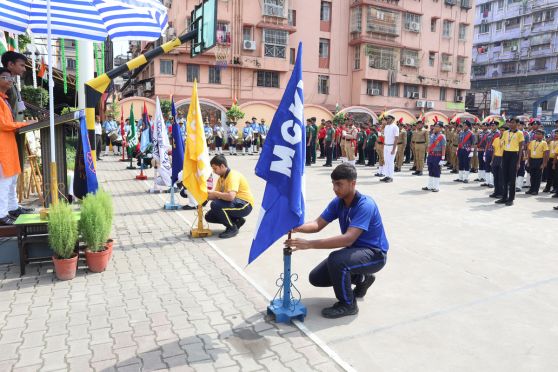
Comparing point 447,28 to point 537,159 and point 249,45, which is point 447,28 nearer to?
point 249,45

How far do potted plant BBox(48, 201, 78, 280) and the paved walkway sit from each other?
15cm

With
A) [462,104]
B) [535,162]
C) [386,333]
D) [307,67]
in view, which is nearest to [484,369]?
[386,333]

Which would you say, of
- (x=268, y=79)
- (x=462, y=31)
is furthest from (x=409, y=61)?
(x=268, y=79)

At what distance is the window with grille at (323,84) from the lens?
114ft

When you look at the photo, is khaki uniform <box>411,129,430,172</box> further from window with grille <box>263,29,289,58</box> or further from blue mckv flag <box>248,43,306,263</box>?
window with grille <box>263,29,289,58</box>

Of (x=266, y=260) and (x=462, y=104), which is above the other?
(x=462, y=104)

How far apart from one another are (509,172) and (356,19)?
29.1 m

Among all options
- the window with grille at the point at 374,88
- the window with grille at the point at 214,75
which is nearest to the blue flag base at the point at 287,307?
the window with grille at the point at 214,75

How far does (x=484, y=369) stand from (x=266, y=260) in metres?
2.94

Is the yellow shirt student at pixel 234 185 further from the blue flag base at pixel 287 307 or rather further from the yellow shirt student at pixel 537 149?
the yellow shirt student at pixel 537 149

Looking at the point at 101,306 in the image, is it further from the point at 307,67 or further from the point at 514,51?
the point at 514,51

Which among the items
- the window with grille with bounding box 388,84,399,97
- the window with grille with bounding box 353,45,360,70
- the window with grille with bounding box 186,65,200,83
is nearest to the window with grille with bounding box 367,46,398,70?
the window with grille with bounding box 353,45,360,70

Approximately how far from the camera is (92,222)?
4.72 meters

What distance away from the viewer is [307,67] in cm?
3375
